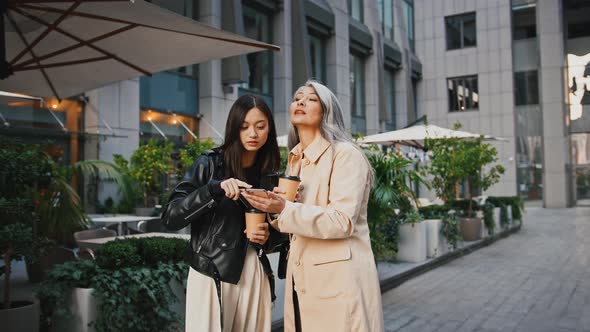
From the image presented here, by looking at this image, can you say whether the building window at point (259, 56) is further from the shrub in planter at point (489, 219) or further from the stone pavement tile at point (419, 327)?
the stone pavement tile at point (419, 327)

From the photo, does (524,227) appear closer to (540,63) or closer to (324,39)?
(324,39)

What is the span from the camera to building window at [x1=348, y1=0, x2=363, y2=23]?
29.4m

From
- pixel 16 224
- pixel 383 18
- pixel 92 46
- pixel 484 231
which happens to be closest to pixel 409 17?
pixel 383 18

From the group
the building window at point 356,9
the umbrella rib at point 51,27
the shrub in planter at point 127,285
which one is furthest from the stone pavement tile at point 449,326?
the building window at point 356,9

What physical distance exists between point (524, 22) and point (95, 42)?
114 feet

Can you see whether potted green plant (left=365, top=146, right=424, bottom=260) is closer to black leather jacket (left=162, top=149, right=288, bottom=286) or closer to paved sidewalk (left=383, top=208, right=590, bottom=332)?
paved sidewalk (left=383, top=208, right=590, bottom=332)

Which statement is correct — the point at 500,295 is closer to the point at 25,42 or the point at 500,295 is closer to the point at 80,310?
the point at 80,310

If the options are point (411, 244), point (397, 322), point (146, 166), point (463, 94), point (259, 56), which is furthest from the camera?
point (463, 94)

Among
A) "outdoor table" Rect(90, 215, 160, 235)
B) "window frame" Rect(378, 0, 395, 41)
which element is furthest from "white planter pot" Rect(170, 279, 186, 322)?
"window frame" Rect(378, 0, 395, 41)

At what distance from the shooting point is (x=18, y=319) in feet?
13.0

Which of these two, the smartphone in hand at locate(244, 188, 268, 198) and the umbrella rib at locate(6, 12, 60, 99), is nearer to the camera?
the smartphone in hand at locate(244, 188, 268, 198)

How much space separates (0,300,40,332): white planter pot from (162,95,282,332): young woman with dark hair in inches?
87.5

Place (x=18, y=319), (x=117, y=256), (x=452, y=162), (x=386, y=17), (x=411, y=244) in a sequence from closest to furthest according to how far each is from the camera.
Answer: (x=18, y=319) < (x=117, y=256) < (x=411, y=244) < (x=452, y=162) < (x=386, y=17)

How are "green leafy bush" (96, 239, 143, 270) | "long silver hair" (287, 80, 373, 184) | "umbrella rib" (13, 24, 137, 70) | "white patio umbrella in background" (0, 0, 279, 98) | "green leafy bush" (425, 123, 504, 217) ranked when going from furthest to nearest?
"green leafy bush" (425, 123, 504, 217) < "umbrella rib" (13, 24, 137, 70) < "white patio umbrella in background" (0, 0, 279, 98) < "green leafy bush" (96, 239, 143, 270) < "long silver hair" (287, 80, 373, 184)
